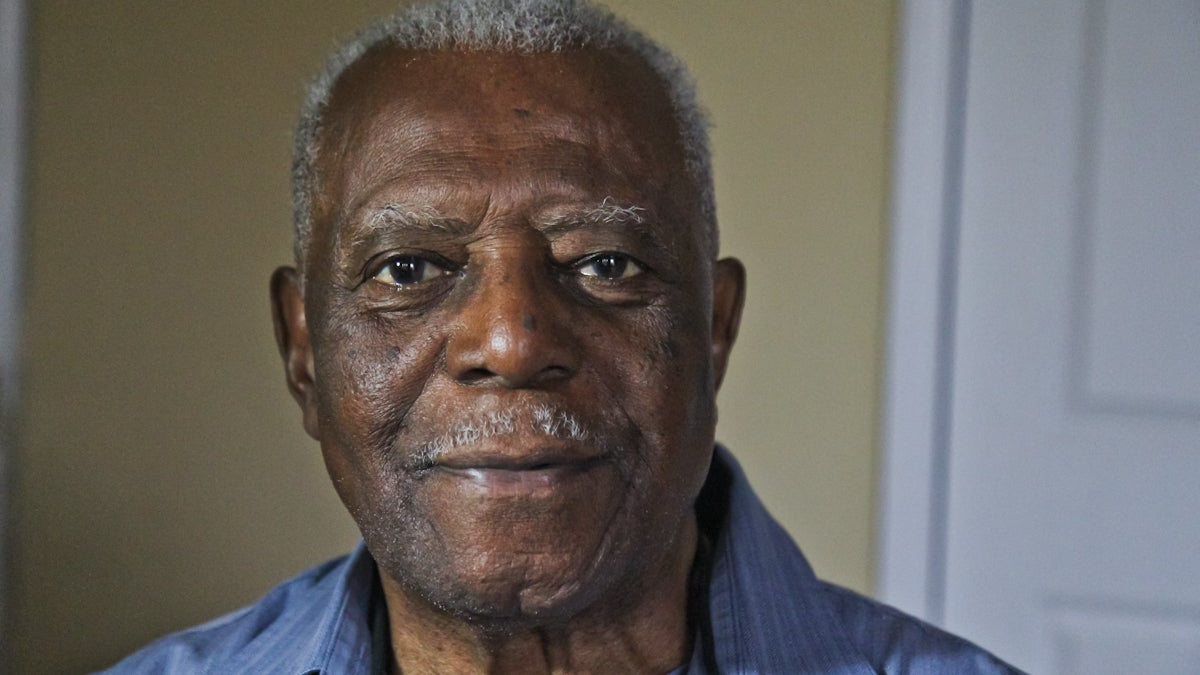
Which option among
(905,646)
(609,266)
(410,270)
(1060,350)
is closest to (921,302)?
(1060,350)

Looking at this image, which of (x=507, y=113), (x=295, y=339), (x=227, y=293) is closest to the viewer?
(x=507, y=113)

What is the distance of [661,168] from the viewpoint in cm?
119

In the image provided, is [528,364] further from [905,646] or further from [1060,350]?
[1060,350]

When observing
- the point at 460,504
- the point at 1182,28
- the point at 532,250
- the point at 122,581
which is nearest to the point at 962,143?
the point at 1182,28

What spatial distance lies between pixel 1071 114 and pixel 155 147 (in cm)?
155

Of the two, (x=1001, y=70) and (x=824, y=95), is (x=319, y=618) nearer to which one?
(x=824, y=95)

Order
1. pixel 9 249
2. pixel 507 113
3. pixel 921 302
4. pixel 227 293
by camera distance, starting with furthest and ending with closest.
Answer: pixel 921 302 → pixel 227 293 → pixel 9 249 → pixel 507 113

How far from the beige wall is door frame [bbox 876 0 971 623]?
0.04 metres

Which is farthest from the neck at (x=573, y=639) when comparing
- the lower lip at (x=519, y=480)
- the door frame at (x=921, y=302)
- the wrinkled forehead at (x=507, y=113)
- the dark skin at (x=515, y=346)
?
the door frame at (x=921, y=302)

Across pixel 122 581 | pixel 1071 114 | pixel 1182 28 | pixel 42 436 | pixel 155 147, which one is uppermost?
pixel 1182 28

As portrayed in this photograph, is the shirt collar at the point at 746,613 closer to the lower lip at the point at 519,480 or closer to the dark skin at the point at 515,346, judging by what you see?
the dark skin at the point at 515,346

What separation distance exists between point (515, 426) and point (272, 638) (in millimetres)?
534

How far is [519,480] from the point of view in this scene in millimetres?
1055

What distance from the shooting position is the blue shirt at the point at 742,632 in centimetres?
124
